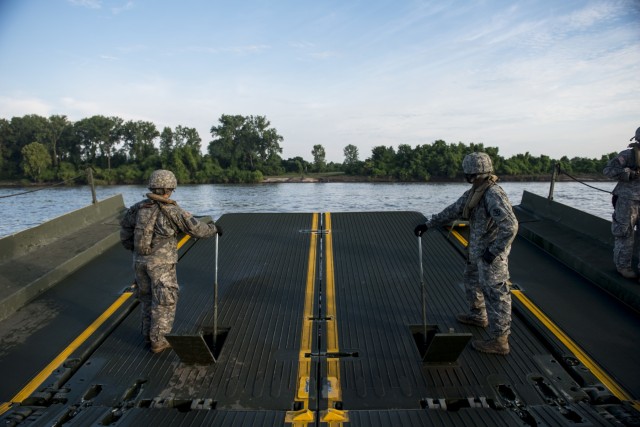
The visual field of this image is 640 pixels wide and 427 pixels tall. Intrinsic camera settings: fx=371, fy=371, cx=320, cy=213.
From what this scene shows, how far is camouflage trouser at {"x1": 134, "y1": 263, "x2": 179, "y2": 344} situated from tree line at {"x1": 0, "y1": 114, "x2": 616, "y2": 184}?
59.2m

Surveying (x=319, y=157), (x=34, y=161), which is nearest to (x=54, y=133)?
(x=34, y=161)

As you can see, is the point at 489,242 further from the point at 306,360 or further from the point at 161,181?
the point at 161,181

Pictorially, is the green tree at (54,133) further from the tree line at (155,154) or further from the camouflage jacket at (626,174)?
the camouflage jacket at (626,174)

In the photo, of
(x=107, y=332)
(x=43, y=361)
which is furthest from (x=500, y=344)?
(x=43, y=361)

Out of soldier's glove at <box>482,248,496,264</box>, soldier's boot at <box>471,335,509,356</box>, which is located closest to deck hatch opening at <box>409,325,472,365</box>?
soldier's boot at <box>471,335,509,356</box>

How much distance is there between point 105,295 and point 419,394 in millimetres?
4846

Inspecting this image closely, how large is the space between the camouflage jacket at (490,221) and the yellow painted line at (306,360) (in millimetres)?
2003

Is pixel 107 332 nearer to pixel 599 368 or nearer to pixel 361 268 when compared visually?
pixel 361 268

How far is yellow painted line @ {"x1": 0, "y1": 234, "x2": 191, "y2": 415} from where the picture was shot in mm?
3475

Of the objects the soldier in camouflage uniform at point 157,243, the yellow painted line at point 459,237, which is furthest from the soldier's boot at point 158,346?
the yellow painted line at point 459,237

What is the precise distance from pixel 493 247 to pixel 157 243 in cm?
365

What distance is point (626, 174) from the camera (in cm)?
500

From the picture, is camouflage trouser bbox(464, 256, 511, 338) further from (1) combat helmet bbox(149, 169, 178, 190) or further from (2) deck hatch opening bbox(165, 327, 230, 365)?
(1) combat helmet bbox(149, 169, 178, 190)

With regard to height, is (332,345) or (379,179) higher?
(332,345)
